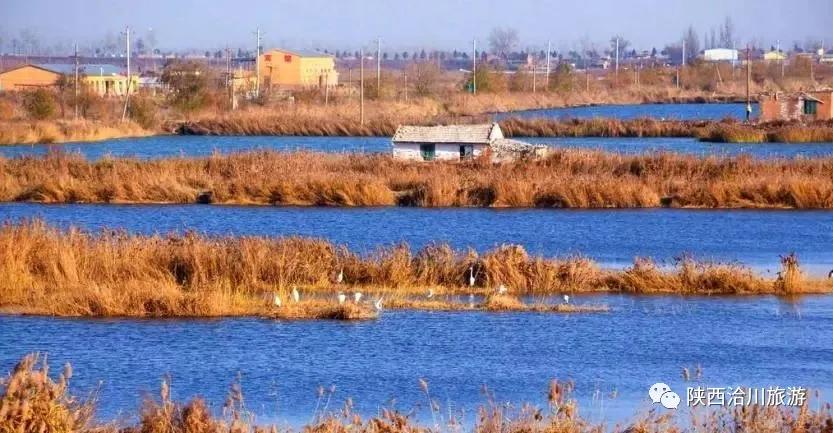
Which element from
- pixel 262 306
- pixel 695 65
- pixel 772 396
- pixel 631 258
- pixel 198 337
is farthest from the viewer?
pixel 695 65

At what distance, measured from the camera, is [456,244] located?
99.3ft

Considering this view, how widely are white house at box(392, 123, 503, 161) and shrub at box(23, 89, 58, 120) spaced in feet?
116

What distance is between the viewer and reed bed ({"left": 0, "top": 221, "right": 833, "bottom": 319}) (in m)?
22.0

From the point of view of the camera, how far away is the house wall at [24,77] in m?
116

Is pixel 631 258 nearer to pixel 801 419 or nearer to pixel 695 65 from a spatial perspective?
pixel 801 419

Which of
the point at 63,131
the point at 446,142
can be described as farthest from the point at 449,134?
the point at 63,131

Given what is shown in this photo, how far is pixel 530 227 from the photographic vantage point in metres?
34.7

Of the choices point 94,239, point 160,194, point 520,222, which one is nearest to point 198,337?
point 94,239

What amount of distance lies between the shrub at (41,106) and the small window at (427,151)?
36.2 metres

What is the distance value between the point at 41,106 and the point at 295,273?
189 ft

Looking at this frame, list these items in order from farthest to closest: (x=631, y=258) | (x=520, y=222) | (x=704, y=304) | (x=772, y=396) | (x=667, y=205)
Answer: (x=667, y=205) < (x=520, y=222) < (x=631, y=258) < (x=704, y=304) < (x=772, y=396)

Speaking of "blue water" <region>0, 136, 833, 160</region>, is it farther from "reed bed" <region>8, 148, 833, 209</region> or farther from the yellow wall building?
the yellow wall building

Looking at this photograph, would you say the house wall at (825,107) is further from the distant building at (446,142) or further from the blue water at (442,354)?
the blue water at (442,354)

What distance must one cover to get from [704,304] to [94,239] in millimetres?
10173
